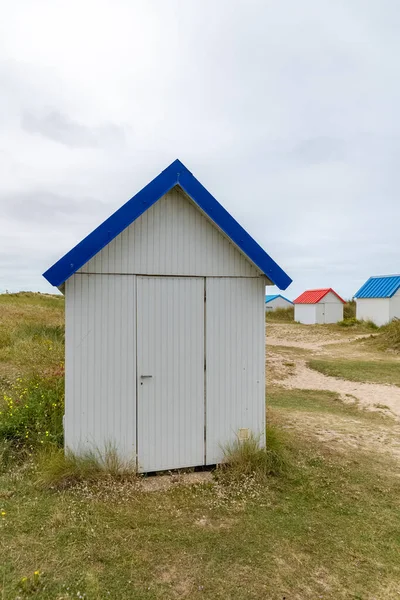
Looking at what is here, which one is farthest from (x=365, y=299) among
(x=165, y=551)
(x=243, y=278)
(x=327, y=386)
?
(x=165, y=551)

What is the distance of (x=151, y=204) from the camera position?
5.41m

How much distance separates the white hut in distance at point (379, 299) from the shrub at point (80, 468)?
28494mm

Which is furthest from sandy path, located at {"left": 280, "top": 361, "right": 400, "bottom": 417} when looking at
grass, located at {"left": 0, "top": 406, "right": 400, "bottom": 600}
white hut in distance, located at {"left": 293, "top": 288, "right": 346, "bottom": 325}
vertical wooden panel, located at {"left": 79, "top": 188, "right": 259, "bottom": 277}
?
white hut in distance, located at {"left": 293, "top": 288, "right": 346, "bottom": 325}

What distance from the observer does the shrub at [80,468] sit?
5215 millimetres

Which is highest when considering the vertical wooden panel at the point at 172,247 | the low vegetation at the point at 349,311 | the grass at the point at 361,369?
the vertical wooden panel at the point at 172,247

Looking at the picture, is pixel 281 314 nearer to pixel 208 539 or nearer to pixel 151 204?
pixel 151 204

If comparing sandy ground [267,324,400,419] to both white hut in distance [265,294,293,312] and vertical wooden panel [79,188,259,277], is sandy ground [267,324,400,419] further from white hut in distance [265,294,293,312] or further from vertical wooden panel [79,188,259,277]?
white hut in distance [265,294,293,312]

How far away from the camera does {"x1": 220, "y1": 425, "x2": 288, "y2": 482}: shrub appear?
566 cm

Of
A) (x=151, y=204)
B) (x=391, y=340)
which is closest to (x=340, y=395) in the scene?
(x=151, y=204)

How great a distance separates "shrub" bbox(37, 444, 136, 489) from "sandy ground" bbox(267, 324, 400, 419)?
7.12m

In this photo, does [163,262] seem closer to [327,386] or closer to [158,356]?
[158,356]

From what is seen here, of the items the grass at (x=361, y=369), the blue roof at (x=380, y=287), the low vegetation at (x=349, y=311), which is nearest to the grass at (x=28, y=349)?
the grass at (x=361, y=369)

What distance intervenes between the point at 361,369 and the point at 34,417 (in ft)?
41.0

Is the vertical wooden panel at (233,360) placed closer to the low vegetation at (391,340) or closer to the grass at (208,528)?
the grass at (208,528)
